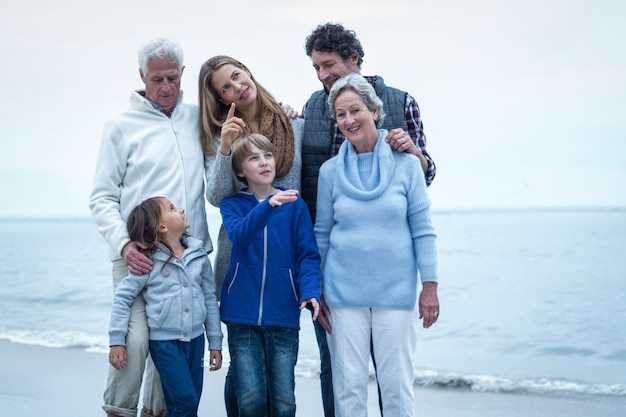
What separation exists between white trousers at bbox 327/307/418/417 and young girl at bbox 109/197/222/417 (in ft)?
1.73

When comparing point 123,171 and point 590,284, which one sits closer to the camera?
point 123,171

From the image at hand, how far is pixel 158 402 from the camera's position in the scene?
3.33 meters

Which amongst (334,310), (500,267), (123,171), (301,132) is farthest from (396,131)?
(500,267)

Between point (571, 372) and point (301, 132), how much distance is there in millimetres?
4792

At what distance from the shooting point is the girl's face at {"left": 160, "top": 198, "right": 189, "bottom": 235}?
2977 millimetres

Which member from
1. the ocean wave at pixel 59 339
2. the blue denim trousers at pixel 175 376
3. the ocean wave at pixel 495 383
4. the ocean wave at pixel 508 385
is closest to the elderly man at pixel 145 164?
the blue denim trousers at pixel 175 376

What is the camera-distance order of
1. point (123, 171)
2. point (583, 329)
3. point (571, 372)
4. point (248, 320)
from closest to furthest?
1. point (248, 320)
2. point (123, 171)
3. point (571, 372)
4. point (583, 329)

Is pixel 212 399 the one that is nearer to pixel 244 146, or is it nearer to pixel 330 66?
pixel 244 146

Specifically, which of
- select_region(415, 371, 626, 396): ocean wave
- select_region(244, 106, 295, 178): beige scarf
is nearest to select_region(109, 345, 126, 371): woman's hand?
select_region(244, 106, 295, 178): beige scarf

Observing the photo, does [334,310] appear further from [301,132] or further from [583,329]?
[583,329]

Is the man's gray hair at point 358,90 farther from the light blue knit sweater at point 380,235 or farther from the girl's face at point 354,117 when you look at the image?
the light blue knit sweater at point 380,235

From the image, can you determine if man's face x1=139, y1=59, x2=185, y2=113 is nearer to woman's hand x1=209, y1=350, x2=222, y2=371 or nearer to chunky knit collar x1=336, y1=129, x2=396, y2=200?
chunky knit collar x1=336, y1=129, x2=396, y2=200

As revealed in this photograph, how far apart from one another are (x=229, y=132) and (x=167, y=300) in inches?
28.7

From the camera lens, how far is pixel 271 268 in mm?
2900
